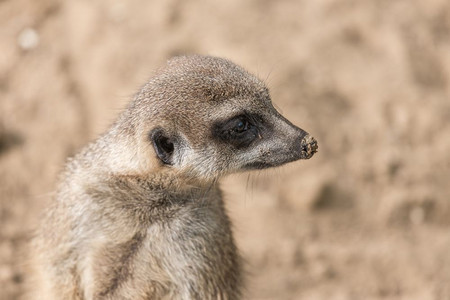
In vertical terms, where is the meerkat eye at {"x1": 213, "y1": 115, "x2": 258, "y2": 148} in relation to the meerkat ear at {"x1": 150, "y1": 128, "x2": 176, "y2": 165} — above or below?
above

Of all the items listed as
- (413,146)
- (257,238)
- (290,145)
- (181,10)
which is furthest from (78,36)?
(290,145)

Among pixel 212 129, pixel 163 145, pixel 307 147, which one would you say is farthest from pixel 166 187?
pixel 307 147

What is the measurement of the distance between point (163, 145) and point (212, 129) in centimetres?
25

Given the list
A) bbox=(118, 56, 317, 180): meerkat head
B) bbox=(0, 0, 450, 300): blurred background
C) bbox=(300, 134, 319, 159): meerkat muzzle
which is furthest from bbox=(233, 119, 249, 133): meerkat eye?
bbox=(0, 0, 450, 300): blurred background

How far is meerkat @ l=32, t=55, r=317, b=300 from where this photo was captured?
343cm

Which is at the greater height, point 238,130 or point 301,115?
point 301,115

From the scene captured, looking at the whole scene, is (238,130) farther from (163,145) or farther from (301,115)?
(301,115)

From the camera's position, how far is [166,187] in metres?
3.58

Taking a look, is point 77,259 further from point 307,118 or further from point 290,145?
point 307,118

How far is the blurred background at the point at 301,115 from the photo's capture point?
574 centimetres

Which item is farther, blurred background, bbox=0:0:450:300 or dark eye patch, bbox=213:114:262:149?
blurred background, bbox=0:0:450:300

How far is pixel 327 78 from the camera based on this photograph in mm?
6332

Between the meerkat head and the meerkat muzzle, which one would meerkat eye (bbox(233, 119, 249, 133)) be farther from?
the meerkat muzzle

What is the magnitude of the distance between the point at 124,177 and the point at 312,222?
2663 millimetres
